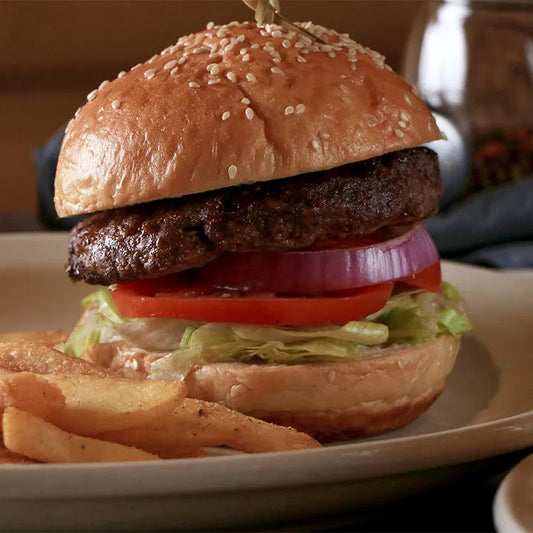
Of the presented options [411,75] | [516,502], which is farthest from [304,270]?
[411,75]

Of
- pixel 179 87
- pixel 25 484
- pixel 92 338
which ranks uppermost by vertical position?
pixel 179 87

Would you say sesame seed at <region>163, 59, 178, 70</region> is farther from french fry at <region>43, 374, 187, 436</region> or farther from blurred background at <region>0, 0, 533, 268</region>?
blurred background at <region>0, 0, 533, 268</region>

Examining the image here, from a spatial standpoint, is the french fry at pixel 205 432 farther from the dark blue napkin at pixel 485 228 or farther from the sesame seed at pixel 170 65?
the dark blue napkin at pixel 485 228

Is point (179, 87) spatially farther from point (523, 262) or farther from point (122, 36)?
point (122, 36)


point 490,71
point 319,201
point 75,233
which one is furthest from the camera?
point 490,71

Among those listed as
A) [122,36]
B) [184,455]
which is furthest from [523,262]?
[122,36]

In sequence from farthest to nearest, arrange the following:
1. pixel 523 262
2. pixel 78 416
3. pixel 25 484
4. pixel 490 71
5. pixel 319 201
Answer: pixel 490 71 < pixel 523 262 < pixel 319 201 < pixel 78 416 < pixel 25 484
